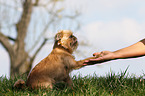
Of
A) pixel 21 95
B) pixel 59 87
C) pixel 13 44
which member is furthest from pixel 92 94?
pixel 13 44

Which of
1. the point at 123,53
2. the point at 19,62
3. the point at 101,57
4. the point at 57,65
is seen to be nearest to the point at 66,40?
the point at 57,65

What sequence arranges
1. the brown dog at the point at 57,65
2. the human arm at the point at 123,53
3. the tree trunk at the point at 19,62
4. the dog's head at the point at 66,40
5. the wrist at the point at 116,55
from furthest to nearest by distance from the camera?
the tree trunk at the point at 19,62 < the wrist at the point at 116,55 < the human arm at the point at 123,53 < the dog's head at the point at 66,40 < the brown dog at the point at 57,65

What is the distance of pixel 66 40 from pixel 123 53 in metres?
1.18

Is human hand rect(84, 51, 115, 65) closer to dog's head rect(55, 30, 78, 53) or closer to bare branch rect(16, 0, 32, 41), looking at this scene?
dog's head rect(55, 30, 78, 53)

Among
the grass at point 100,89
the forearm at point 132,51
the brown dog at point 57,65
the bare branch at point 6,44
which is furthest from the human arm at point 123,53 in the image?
the bare branch at point 6,44

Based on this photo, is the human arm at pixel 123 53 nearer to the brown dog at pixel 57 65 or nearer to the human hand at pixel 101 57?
the human hand at pixel 101 57

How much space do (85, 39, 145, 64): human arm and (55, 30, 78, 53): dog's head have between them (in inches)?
14.0

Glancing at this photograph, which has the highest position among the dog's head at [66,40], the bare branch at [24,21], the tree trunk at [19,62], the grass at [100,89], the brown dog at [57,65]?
the bare branch at [24,21]

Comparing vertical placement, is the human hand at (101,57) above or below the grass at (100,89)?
above

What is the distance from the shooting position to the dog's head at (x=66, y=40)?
3206 mm

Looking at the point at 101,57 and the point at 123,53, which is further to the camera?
the point at 123,53

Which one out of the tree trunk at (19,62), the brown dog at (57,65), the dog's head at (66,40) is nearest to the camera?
the brown dog at (57,65)

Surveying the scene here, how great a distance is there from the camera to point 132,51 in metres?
3.85

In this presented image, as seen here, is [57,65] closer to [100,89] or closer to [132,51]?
[100,89]
